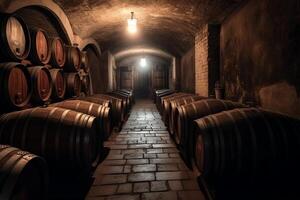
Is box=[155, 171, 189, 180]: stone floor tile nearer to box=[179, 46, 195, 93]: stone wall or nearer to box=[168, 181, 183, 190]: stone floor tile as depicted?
box=[168, 181, 183, 190]: stone floor tile

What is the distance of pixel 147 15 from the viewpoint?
659cm

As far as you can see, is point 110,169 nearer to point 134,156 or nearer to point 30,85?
point 134,156

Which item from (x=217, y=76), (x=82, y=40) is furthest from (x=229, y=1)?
(x=82, y=40)

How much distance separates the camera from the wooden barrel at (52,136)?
2.64 meters

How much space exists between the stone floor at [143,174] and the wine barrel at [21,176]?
1077 mm

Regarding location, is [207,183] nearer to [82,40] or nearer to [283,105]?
[283,105]

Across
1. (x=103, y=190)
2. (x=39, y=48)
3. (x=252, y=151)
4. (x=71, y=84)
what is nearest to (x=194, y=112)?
(x=252, y=151)

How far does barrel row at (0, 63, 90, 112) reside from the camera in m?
3.15

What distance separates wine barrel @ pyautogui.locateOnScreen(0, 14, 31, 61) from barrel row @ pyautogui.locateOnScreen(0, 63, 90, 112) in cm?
19

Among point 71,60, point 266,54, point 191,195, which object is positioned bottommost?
point 191,195

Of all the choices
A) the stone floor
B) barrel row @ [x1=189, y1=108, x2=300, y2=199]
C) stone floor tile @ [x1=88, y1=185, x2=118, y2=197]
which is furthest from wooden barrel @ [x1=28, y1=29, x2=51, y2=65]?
barrel row @ [x1=189, y1=108, x2=300, y2=199]

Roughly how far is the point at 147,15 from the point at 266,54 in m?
3.89

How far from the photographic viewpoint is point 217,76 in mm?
6266

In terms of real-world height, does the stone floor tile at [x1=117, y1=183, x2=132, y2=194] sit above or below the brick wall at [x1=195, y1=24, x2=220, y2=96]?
below
